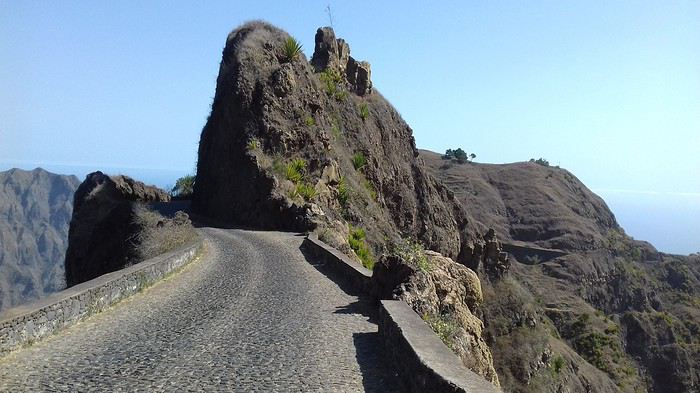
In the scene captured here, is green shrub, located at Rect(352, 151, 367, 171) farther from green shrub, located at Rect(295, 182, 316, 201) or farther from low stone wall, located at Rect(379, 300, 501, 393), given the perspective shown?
low stone wall, located at Rect(379, 300, 501, 393)

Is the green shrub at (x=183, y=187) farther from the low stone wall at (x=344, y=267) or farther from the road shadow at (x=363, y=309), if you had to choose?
the road shadow at (x=363, y=309)

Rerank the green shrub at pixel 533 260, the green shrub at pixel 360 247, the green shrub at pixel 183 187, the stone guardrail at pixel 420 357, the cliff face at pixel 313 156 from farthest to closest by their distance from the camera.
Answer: the green shrub at pixel 533 260
the green shrub at pixel 183 187
the cliff face at pixel 313 156
the green shrub at pixel 360 247
the stone guardrail at pixel 420 357

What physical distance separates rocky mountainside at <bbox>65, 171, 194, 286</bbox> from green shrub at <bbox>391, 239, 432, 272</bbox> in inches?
344

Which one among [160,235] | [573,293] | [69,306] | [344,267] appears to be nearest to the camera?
[69,306]

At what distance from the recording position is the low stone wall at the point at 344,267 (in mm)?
13430

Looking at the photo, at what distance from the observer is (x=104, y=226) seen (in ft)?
89.0

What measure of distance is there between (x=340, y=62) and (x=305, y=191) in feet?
57.7

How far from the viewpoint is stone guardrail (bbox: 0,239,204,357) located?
25.8ft

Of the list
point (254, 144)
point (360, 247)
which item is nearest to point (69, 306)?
point (360, 247)

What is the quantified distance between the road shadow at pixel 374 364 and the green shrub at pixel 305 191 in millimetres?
19739

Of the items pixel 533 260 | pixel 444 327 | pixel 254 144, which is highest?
pixel 254 144

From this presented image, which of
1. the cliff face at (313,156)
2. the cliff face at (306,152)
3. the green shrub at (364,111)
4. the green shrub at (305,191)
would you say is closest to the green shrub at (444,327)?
the cliff face at (313,156)

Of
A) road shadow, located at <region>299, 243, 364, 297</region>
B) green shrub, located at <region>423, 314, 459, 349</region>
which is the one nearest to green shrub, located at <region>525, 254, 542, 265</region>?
road shadow, located at <region>299, 243, 364, 297</region>

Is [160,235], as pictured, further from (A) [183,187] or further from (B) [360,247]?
(A) [183,187]
